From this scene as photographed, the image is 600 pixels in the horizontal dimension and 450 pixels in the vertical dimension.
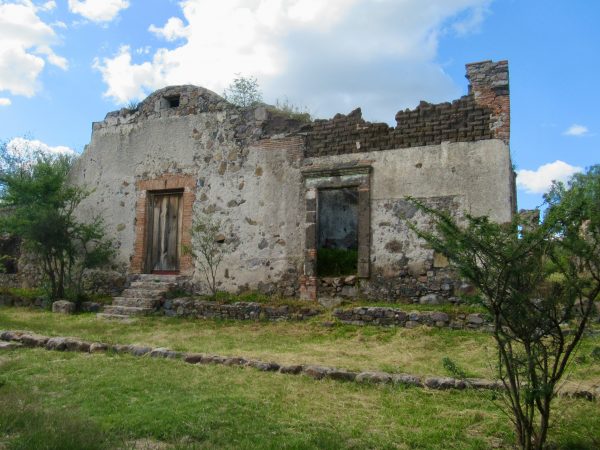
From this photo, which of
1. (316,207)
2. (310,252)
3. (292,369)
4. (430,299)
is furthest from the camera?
(316,207)

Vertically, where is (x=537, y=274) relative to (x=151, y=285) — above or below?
above

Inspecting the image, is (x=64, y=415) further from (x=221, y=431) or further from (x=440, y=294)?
(x=440, y=294)

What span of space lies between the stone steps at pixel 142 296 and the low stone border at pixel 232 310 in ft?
0.98

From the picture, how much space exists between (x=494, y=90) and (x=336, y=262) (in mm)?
4529

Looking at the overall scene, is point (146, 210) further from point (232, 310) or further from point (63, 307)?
point (232, 310)

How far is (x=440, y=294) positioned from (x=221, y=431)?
627 cm

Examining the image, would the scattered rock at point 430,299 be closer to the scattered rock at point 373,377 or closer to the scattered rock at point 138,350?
the scattered rock at point 373,377

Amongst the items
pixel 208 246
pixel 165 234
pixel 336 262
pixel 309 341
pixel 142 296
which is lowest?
pixel 309 341

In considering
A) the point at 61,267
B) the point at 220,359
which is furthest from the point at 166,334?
the point at 61,267

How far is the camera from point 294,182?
430 inches

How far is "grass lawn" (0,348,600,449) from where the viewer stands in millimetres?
3695

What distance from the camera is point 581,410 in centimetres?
435

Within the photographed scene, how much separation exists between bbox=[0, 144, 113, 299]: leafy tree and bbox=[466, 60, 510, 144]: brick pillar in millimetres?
8671

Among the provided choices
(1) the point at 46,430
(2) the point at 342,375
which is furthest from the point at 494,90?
(1) the point at 46,430
